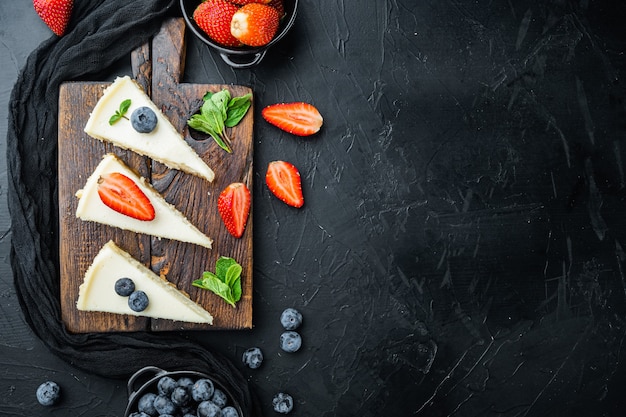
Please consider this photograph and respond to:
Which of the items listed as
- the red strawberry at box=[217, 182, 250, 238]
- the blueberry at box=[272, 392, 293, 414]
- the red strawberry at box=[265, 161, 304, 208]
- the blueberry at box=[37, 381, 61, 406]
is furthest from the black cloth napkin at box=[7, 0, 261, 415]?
the red strawberry at box=[265, 161, 304, 208]

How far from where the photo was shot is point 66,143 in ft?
8.77

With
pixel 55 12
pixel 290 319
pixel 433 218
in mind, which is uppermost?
pixel 55 12

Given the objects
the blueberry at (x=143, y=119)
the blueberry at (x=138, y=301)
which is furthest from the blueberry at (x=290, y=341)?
the blueberry at (x=143, y=119)

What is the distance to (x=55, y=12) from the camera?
104 inches

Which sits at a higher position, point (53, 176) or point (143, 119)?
point (143, 119)

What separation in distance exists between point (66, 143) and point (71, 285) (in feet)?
1.97

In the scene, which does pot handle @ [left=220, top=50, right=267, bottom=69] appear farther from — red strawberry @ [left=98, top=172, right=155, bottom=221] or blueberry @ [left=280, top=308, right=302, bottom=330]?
blueberry @ [left=280, top=308, right=302, bottom=330]

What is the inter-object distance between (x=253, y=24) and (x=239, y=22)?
56 millimetres

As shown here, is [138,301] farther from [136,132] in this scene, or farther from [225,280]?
[136,132]

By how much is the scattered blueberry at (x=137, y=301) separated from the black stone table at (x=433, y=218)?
0.37 metres

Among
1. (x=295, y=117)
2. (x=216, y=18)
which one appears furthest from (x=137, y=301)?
(x=216, y=18)

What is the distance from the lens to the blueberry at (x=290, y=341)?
2812 millimetres

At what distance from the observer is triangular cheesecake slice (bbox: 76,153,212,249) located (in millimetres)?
2609

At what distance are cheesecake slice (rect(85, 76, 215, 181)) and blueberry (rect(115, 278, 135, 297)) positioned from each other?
518 millimetres
